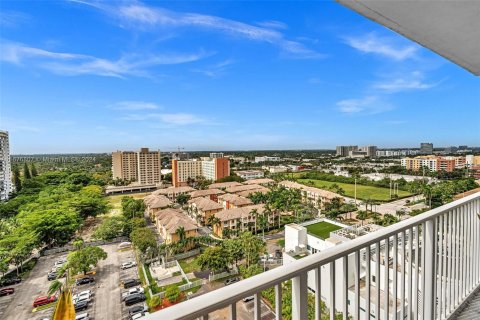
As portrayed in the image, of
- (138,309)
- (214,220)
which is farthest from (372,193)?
(138,309)

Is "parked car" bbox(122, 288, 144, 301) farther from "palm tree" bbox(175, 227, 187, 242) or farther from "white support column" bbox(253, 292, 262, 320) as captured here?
"white support column" bbox(253, 292, 262, 320)

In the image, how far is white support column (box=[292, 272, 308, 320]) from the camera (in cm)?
61

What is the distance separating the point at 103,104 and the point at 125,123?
34.2 ft

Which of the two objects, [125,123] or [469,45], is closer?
[469,45]

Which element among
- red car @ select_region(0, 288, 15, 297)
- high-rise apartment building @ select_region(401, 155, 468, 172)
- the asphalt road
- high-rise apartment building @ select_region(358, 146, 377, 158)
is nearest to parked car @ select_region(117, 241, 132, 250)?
the asphalt road

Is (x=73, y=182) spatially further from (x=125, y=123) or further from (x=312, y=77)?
(x=312, y=77)

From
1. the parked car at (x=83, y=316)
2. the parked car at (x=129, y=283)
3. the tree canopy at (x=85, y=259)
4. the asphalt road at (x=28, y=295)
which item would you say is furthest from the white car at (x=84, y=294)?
the tree canopy at (x=85, y=259)

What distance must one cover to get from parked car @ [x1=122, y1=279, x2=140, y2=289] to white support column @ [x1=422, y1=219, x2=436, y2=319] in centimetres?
1073

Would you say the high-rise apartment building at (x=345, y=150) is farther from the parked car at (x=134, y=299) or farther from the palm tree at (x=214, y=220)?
the parked car at (x=134, y=299)

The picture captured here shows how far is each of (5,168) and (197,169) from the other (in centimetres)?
1999

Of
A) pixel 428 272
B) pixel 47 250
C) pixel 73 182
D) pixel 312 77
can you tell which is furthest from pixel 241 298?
pixel 73 182

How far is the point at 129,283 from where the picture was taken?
992 centimetres

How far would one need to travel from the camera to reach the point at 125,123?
35562 mm

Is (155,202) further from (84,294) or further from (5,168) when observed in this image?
(5,168)
